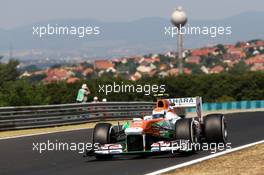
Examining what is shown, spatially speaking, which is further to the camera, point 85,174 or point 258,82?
point 258,82

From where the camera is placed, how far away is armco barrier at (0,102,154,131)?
22734 mm

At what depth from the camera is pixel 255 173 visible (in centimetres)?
946

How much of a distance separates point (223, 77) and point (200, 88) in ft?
8.76

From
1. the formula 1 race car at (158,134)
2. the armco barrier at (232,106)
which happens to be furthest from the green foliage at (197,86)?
the formula 1 race car at (158,134)

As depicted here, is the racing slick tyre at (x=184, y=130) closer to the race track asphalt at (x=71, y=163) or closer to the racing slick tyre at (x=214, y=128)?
the race track asphalt at (x=71, y=163)

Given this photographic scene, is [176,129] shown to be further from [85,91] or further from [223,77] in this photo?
[223,77]

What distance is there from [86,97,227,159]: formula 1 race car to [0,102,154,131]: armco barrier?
9.45m

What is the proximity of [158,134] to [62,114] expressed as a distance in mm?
12577

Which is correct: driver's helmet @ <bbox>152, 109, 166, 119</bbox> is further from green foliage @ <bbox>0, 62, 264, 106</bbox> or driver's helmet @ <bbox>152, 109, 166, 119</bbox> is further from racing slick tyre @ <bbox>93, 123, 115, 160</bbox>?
green foliage @ <bbox>0, 62, 264, 106</bbox>

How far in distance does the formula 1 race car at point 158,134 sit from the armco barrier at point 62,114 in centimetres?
945

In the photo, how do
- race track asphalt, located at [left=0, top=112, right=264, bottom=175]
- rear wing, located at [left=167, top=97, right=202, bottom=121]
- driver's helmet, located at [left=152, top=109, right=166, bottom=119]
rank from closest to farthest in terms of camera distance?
race track asphalt, located at [left=0, top=112, right=264, bottom=175]
driver's helmet, located at [left=152, top=109, right=166, bottom=119]
rear wing, located at [left=167, top=97, right=202, bottom=121]

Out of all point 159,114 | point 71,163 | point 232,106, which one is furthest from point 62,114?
point 232,106

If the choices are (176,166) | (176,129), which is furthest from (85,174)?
(176,129)

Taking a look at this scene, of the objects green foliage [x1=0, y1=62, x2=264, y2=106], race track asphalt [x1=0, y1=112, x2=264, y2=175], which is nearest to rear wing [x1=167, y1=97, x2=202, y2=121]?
race track asphalt [x1=0, y1=112, x2=264, y2=175]
